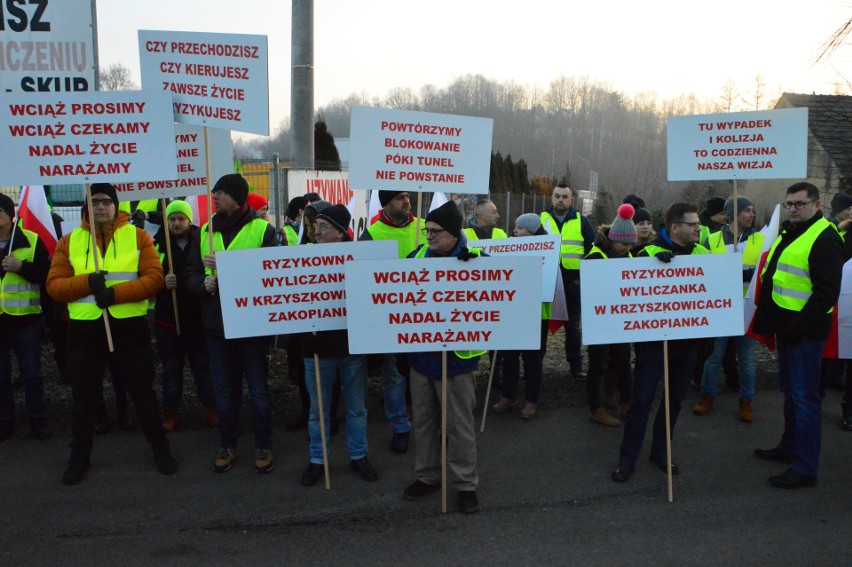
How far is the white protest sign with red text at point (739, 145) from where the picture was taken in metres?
5.65

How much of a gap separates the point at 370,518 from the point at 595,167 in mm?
54493

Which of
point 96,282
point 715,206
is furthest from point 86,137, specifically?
point 715,206

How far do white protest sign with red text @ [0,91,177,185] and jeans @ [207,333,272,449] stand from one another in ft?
4.38

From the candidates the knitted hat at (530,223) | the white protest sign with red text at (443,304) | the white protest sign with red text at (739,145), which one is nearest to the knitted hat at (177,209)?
the white protest sign with red text at (443,304)

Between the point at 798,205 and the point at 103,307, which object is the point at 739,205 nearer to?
the point at 798,205

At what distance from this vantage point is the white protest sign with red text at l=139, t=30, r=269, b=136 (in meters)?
5.28

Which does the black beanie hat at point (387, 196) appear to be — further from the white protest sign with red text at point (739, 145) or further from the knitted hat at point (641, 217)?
the knitted hat at point (641, 217)

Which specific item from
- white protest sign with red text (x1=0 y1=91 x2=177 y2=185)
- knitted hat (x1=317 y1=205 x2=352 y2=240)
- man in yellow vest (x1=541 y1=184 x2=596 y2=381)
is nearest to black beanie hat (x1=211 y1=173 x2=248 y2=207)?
white protest sign with red text (x1=0 y1=91 x2=177 y2=185)

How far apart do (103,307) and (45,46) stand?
154 inches

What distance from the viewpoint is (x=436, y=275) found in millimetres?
4168

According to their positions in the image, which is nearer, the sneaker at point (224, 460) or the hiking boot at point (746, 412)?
the sneaker at point (224, 460)

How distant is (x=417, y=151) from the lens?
17.6 ft

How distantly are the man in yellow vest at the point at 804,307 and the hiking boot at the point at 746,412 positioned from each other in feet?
3.53

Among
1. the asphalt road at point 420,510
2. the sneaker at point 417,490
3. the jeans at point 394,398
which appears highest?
the jeans at point 394,398
